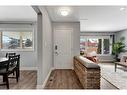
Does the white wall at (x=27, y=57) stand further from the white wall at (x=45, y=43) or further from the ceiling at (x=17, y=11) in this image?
the white wall at (x=45, y=43)

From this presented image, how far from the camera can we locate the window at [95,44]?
1258cm

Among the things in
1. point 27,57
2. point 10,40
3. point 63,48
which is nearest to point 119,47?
point 63,48

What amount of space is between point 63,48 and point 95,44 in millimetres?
5221

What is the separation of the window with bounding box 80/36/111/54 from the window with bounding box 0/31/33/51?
543 cm

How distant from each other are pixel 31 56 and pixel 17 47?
2.73 ft

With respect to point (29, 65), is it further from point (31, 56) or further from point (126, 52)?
point (126, 52)

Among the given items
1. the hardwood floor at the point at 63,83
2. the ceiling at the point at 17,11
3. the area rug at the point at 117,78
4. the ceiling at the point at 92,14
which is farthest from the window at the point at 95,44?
the hardwood floor at the point at 63,83

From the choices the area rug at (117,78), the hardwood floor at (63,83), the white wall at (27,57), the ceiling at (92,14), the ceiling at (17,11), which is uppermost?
the ceiling at (17,11)

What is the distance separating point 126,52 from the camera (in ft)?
35.0

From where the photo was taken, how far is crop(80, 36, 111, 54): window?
1258cm

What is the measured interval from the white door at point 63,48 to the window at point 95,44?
4.68 meters

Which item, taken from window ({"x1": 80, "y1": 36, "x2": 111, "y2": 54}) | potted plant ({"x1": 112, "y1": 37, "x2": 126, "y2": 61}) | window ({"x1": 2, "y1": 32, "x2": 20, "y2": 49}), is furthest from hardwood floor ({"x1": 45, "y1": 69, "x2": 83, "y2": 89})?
window ({"x1": 80, "y1": 36, "x2": 111, "y2": 54})
